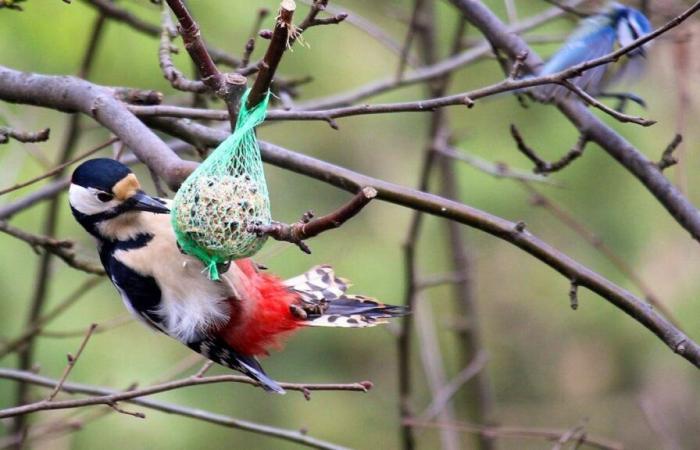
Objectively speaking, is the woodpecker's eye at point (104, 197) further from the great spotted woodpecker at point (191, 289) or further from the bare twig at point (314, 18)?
the bare twig at point (314, 18)

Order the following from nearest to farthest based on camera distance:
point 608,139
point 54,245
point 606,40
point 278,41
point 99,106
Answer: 1. point 278,41
2. point 99,106
3. point 54,245
4. point 608,139
5. point 606,40

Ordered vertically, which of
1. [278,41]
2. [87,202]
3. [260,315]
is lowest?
[260,315]

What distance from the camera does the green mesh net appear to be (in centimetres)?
229

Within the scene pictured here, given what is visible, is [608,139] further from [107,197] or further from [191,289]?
[107,197]

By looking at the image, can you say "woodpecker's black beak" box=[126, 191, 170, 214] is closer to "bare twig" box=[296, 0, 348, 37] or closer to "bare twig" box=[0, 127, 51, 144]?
"bare twig" box=[0, 127, 51, 144]

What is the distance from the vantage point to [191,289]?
2920 mm

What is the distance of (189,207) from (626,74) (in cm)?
186

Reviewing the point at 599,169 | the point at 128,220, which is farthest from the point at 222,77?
the point at 599,169

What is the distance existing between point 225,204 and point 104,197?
58 centimetres

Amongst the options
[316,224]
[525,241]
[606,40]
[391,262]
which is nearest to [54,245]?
[316,224]

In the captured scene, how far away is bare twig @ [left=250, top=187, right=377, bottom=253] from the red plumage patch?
94cm

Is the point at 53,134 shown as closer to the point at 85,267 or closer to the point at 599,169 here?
the point at 85,267

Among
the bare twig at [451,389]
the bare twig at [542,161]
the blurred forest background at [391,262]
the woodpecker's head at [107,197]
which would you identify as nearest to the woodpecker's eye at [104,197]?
the woodpecker's head at [107,197]

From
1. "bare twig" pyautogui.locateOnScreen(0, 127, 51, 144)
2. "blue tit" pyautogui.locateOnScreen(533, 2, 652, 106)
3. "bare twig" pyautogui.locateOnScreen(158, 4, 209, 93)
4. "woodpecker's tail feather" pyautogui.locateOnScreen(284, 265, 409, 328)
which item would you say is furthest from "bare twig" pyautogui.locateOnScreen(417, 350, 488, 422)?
"bare twig" pyautogui.locateOnScreen(0, 127, 51, 144)
